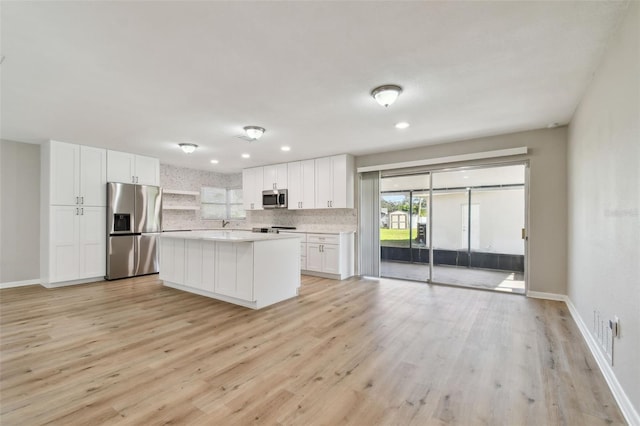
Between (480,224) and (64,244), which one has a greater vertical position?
(480,224)

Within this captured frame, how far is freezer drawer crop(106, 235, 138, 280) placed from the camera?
17.3 ft

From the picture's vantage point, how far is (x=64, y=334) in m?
2.85

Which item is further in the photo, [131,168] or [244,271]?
[131,168]

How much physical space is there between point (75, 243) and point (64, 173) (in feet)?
4.04

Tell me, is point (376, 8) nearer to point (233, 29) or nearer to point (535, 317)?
point (233, 29)

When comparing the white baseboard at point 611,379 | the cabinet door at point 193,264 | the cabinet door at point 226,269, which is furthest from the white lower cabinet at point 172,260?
the white baseboard at point 611,379

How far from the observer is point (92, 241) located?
16.9ft

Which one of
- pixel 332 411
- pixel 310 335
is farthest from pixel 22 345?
pixel 332 411

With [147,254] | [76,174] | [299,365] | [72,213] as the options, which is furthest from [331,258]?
[76,174]

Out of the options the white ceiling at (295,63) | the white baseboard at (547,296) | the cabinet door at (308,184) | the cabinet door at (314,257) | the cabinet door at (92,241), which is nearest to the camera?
the white ceiling at (295,63)

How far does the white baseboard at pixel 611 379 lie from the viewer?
1.63 metres

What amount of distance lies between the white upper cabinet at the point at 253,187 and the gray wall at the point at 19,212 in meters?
3.87

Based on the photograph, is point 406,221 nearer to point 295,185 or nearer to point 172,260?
point 295,185

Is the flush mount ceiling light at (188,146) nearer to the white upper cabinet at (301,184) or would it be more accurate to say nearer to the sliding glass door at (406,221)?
the white upper cabinet at (301,184)
